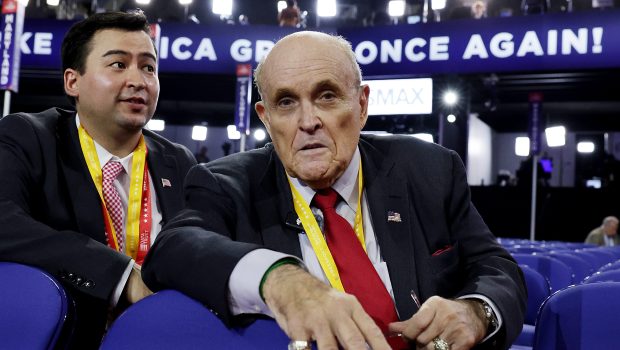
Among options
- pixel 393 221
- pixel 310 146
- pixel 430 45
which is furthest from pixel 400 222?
pixel 430 45

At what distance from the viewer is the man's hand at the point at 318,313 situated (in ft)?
2.87

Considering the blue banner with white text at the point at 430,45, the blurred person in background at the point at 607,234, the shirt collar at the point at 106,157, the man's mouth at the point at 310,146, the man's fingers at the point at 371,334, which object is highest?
the blue banner with white text at the point at 430,45

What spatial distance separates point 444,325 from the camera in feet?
3.58

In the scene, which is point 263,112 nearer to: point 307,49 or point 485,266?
point 307,49

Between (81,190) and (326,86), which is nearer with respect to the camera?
(326,86)

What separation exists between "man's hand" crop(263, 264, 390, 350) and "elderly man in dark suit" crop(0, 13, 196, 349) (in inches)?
25.5

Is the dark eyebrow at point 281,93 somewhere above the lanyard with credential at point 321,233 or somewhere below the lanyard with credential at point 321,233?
above

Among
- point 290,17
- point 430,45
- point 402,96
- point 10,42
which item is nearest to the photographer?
point 10,42

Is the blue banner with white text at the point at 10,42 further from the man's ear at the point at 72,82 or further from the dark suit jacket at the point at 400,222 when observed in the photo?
the dark suit jacket at the point at 400,222

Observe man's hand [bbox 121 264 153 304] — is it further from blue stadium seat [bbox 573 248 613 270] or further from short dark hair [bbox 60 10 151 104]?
blue stadium seat [bbox 573 248 613 270]

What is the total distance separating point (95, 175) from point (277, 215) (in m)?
0.72

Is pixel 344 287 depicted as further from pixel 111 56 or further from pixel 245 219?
pixel 111 56

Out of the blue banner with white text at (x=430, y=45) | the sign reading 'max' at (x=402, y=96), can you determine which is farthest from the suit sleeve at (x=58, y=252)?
the sign reading 'max' at (x=402, y=96)

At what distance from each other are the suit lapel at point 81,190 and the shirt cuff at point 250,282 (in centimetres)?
85
